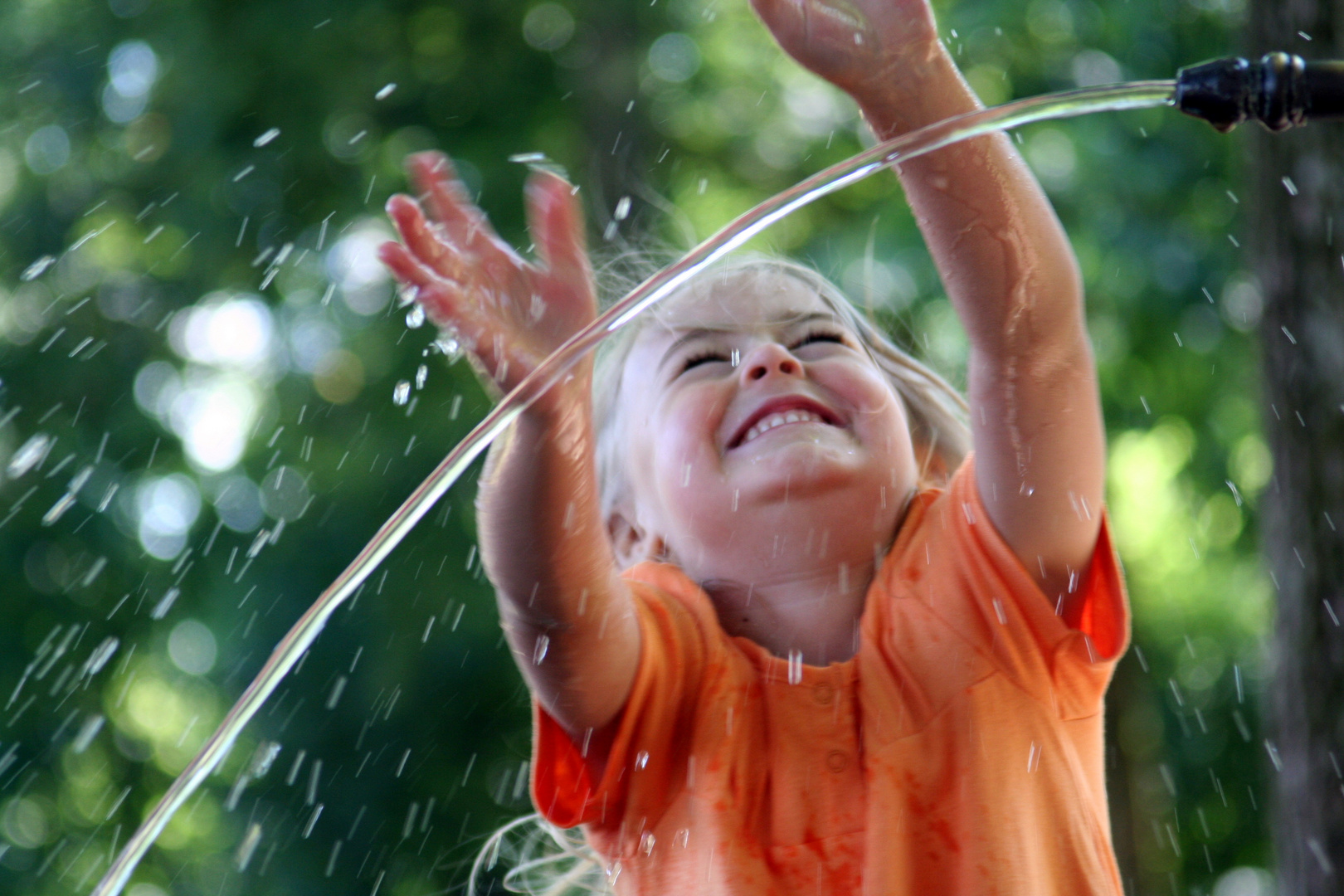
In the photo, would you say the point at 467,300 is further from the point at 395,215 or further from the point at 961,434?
the point at 961,434

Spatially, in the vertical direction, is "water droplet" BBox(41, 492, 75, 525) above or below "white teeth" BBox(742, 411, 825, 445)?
below

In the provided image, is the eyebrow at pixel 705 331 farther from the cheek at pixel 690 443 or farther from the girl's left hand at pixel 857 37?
the girl's left hand at pixel 857 37

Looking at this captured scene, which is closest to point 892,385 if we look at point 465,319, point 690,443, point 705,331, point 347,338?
point 705,331

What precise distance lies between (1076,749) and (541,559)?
750mm

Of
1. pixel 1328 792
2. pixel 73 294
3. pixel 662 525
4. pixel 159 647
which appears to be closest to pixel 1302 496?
pixel 1328 792

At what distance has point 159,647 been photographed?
18.0ft

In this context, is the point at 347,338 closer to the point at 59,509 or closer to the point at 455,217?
the point at 59,509

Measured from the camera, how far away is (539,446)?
164 centimetres

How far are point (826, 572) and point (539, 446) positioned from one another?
0.50 metres

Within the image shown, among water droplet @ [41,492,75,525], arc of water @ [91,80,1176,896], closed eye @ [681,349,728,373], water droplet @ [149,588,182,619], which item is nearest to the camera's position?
arc of water @ [91,80,1176,896]

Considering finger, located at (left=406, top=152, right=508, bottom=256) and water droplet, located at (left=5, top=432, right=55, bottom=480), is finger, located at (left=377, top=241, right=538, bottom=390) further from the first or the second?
water droplet, located at (left=5, top=432, right=55, bottom=480)

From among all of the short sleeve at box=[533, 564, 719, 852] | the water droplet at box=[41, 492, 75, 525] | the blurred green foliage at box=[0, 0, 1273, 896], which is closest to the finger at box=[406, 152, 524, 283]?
the short sleeve at box=[533, 564, 719, 852]

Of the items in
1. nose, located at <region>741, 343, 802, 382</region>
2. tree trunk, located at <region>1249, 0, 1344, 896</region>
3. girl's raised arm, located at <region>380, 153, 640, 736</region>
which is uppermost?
girl's raised arm, located at <region>380, 153, 640, 736</region>

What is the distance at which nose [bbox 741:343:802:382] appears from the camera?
6.52ft
